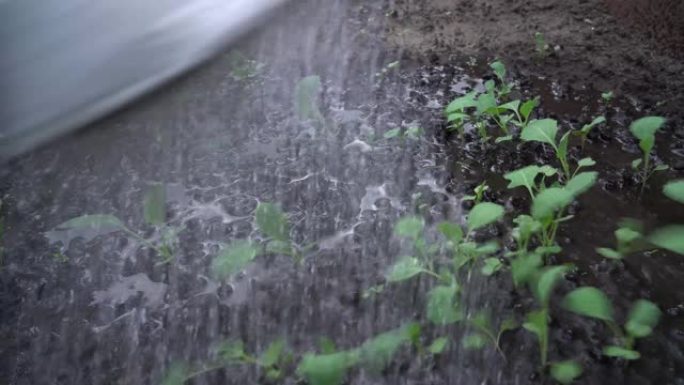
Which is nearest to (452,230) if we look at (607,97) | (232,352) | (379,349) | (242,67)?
(379,349)

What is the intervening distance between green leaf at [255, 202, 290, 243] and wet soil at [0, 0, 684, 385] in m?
0.12

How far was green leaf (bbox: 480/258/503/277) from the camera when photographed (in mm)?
1712

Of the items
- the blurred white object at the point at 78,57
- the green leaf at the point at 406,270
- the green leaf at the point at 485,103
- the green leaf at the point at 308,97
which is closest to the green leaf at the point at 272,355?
the green leaf at the point at 406,270

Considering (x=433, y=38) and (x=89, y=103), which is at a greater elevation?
(x=89, y=103)

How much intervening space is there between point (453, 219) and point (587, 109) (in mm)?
899

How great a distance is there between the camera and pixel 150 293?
1984 mm

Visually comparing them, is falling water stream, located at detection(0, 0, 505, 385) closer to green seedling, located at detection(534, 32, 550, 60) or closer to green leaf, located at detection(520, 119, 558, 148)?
green leaf, located at detection(520, 119, 558, 148)

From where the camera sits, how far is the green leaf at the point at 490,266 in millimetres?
1712

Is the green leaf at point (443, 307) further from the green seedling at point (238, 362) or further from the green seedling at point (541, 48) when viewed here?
the green seedling at point (541, 48)

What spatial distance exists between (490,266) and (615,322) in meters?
0.37

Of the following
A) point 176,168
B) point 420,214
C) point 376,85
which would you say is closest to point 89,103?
point 176,168

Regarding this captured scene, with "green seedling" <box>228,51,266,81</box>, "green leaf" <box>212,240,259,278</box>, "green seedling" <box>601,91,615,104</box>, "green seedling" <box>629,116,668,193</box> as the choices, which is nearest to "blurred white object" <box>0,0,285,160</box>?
"green seedling" <box>228,51,266,81</box>

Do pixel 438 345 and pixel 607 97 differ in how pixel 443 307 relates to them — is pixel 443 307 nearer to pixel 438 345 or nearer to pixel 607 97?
pixel 438 345

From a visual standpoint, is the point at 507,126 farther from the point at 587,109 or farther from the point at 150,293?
the point at 150,293
